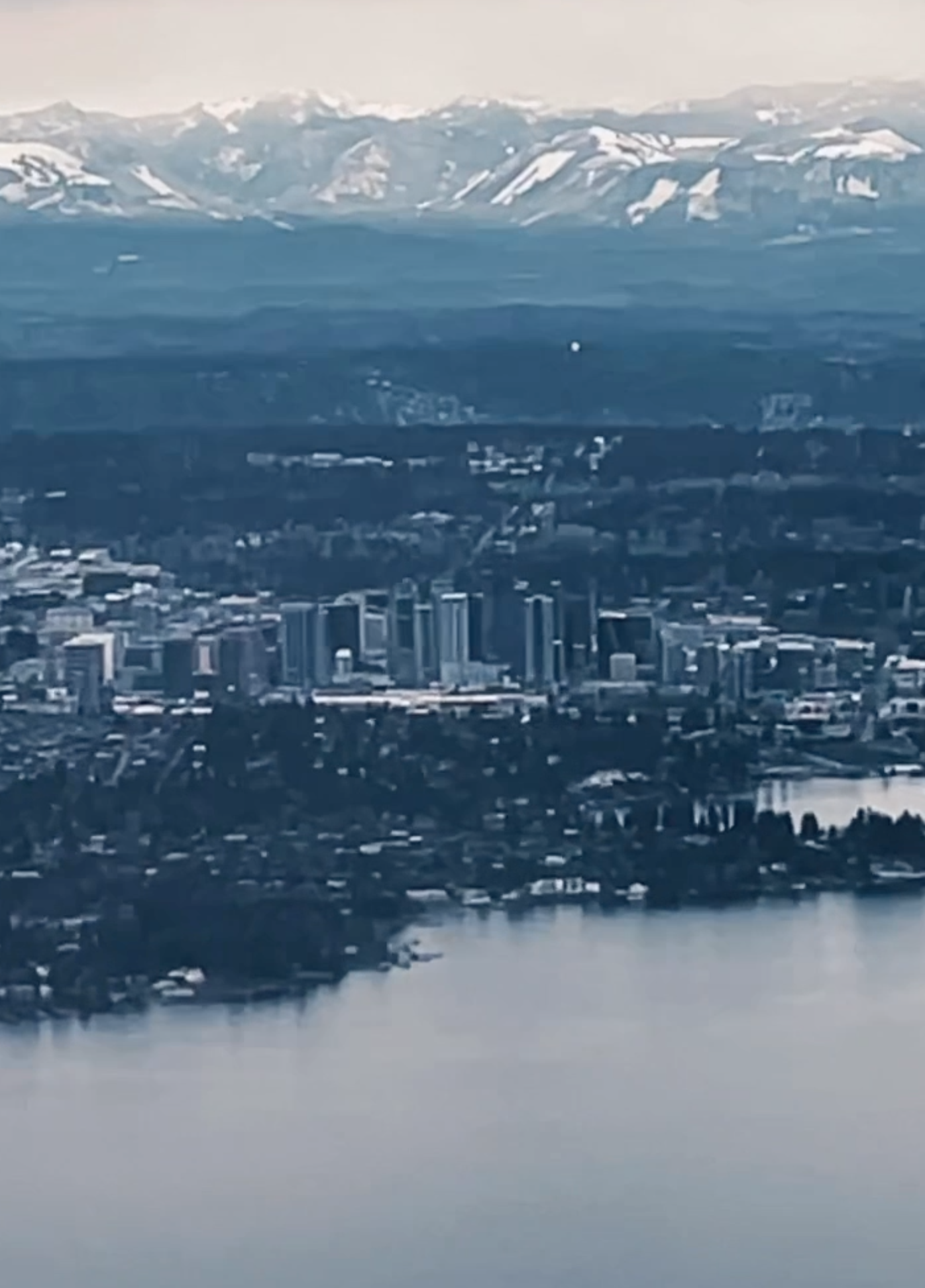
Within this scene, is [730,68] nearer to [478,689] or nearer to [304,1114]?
[478,689]

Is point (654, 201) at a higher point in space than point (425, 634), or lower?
higher

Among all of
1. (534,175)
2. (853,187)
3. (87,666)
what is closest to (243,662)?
(87,666)

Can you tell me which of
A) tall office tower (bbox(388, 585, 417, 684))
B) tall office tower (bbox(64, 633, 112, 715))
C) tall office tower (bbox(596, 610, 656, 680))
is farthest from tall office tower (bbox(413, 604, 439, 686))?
tall office tower (bbox(64, 633, 112, 715))

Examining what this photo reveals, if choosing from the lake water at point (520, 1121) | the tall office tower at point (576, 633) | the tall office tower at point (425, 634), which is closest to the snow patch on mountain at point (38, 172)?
the tall office tower at point (425, 634)

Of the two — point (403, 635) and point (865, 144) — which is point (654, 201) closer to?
point (865, 144)

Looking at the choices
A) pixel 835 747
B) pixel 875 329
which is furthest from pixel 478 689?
pixel 875 329

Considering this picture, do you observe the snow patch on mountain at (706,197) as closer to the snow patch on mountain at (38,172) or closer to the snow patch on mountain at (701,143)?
the snow patch on mountain at (701,143)
